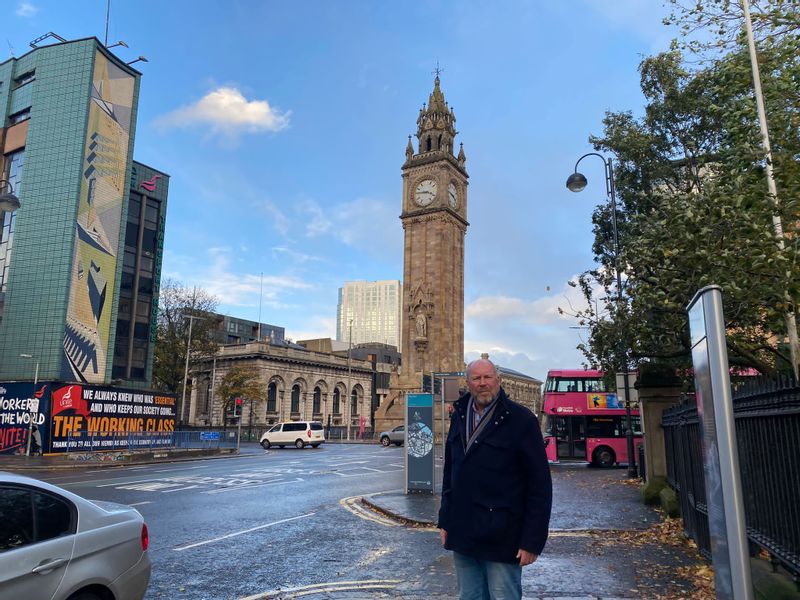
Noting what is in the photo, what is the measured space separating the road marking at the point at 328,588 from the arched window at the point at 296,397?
64.2 m

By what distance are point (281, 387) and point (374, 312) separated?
119 metres

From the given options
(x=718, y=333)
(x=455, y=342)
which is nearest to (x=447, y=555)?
(x=718, y=333)

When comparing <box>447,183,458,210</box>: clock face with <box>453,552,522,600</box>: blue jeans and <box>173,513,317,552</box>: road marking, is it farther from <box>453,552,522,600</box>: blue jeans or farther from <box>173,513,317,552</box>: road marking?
<box>453,552,522,600</box>: blue jeans

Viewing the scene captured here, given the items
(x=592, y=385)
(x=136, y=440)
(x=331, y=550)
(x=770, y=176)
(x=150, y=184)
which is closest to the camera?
(x=770, y=176)

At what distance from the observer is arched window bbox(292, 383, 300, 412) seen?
6994 cm

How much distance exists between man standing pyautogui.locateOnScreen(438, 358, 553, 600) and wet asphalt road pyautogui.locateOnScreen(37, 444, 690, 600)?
285cm

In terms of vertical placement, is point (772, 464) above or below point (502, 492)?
above

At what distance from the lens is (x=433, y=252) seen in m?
62.6

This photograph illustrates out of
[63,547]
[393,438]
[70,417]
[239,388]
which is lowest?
[393,438]

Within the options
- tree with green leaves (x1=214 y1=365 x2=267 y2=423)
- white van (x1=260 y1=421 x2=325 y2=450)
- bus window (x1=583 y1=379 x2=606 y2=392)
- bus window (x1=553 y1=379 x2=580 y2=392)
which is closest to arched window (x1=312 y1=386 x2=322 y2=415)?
tree with green leaves (x1=214 y1=365 x2=267 y2=423)

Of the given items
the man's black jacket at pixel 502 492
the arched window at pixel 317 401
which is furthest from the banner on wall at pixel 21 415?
the arched window at pixel 317 401

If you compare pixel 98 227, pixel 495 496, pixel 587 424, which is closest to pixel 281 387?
pixel 98 227

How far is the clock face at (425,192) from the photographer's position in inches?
2537

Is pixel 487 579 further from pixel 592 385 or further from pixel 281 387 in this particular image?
pixel 281 387
